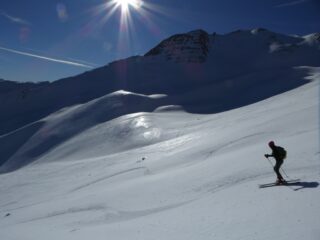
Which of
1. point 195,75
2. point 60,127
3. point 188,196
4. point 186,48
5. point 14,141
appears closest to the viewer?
point 188,196

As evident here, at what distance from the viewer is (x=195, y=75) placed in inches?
4397

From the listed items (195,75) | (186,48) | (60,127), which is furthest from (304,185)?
(186,48)

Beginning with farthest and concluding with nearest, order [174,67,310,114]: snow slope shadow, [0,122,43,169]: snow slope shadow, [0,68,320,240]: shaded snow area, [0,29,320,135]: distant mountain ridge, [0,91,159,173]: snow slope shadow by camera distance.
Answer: [0,29,320,135]: distant mountain ridge
[174,67,310,114]: snow slope shadow
[0,122,43,169]: snow slope shadow
[0,91,159,173]: snow slope shadow
[0,68,320,240]: shaded snow area

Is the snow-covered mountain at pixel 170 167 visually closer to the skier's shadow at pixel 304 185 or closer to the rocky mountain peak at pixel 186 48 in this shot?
the skier's shadow at pixel 304 185

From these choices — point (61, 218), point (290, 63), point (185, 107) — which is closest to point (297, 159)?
point (61, 218)

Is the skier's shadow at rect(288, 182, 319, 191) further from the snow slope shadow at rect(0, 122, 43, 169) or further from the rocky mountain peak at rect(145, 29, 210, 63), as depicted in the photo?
the rocky mountain peak at rect(145, 29, 210, 63)

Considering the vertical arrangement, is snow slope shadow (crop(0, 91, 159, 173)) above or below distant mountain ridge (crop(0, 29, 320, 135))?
below

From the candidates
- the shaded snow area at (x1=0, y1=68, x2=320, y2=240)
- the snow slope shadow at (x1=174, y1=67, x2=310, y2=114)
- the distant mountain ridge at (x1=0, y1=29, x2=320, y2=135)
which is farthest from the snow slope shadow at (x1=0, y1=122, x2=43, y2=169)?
the snow slope shadow at (x1=174, y1=67, x2=310, y2=114)

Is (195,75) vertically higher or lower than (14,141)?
higher

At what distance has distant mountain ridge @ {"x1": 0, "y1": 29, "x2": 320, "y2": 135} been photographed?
84562 mm

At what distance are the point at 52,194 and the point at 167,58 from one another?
108 meters

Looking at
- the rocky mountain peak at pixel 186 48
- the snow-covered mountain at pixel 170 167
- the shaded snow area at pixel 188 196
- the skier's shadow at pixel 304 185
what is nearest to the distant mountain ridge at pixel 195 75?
the rocky mountain peak at pixel 186 48

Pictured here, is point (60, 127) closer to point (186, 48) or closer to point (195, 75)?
point (195, 75)

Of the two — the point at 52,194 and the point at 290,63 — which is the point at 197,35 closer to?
the point at 290,63
